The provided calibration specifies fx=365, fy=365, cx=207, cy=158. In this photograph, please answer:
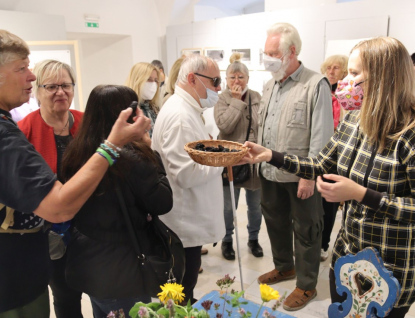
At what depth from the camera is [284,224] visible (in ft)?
9.62

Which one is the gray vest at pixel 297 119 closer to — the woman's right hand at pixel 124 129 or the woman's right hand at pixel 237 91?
the woman's right hand at pixel 237 91

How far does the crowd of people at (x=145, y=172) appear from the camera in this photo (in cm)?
122

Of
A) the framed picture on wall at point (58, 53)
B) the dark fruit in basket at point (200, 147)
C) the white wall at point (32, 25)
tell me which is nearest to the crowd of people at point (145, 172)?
the dark fruit in basket at point (200, 147)

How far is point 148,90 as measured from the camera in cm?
336

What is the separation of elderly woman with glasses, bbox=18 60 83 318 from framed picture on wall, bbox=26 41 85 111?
91.6 inches

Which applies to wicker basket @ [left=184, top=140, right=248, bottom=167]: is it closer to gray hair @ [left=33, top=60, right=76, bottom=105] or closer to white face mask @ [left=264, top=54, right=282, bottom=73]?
gray hair @ [left=33, top=60, right=76, bottom=105]

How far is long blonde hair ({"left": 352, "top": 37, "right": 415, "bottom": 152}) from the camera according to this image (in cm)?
151

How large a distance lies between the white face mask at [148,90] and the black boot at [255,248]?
1.72 metres

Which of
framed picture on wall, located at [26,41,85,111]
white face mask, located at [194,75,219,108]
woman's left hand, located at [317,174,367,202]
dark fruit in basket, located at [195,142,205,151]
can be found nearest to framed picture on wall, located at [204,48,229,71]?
framed picture on wall, located at [26,41,85,111]

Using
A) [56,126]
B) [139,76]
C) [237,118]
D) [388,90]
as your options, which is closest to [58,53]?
[139,76]

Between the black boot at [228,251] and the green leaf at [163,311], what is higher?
the green leaf at [163,311]

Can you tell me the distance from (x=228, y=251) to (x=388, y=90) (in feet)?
7.81

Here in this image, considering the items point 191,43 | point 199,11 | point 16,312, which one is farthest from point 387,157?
point 199,11

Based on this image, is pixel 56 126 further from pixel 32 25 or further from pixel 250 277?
pixel 32 25
